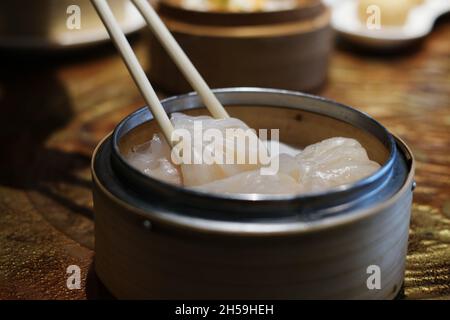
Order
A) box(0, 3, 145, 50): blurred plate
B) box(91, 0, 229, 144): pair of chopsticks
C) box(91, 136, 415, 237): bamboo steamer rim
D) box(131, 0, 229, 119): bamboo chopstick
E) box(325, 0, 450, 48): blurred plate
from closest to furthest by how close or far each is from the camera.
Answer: box(91, 136, 415, 237): bamboo steamer rim < box(91, 0, 229, 144): pair of chopsticks < box(131, 0, 229, 119): bamboo chopstick < box(0, 3, 145, 50): blurred plate < box(325, 0, 450, 48): blurred plate

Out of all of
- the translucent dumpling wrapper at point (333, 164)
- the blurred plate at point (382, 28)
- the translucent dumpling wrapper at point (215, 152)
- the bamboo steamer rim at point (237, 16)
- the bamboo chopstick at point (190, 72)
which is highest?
the bamboo chopstick at point (190, 72)

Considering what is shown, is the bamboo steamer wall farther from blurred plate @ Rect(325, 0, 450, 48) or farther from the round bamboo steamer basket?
the round bamboo steamer basket

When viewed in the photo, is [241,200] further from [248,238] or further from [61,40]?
[61,40]

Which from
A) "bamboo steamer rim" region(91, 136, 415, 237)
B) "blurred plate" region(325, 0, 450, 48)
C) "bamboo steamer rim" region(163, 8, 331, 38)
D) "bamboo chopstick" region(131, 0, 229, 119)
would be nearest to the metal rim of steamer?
"bamboo steamer rim" region(91, 136, 415, 237)

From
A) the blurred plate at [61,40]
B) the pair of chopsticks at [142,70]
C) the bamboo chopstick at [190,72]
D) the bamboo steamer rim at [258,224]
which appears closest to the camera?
the bamboo steamer rim at [258,224]

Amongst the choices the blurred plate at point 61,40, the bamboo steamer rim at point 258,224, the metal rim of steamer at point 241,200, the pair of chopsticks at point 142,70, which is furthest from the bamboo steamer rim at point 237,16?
the bamboo steamer rim at point 258,224

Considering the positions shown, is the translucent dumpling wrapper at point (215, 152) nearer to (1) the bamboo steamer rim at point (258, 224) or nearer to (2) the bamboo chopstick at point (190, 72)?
(2) the bamboo chopstick at point (190, 72)
